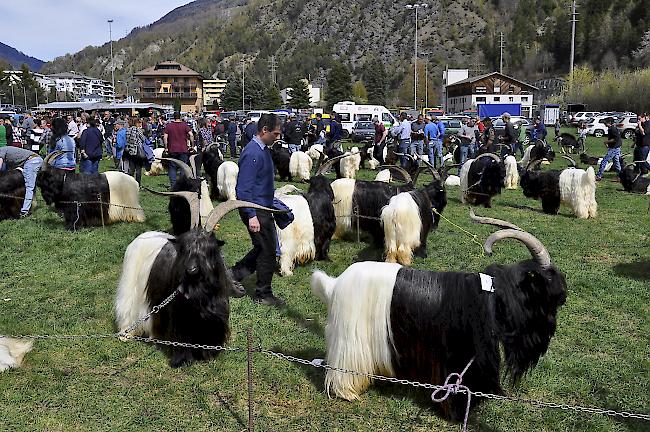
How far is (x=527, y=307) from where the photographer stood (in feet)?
12.9

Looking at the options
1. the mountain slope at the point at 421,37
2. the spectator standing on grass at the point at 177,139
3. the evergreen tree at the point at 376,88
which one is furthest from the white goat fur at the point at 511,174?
the mountain slope at the point at 421,37

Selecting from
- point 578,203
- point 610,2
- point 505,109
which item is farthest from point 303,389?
point 610,2

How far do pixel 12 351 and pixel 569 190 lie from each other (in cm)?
972

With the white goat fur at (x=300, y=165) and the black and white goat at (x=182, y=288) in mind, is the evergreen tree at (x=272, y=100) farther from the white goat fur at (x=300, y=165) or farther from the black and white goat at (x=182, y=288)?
the black and white goat at (x=182, y=288)

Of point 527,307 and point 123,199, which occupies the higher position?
point 123,199

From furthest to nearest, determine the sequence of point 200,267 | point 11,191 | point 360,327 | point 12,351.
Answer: point 11,191 → point 12,351 → point 200,267 → point 360,327

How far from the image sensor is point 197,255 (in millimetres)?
4508

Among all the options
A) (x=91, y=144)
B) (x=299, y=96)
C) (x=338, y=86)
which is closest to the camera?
(x=91, y=144)

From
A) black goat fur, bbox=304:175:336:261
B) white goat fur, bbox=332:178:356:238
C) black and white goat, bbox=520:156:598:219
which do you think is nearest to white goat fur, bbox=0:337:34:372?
black goat fur, bbox=304:175:336:261

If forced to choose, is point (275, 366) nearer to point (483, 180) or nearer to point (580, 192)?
point (580, 192)

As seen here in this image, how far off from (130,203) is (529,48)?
114548mm

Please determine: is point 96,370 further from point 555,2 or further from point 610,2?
point 555,2

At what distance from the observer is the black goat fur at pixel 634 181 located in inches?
539

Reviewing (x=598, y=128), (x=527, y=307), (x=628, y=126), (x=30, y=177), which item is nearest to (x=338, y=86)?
(x=598, y=128)
